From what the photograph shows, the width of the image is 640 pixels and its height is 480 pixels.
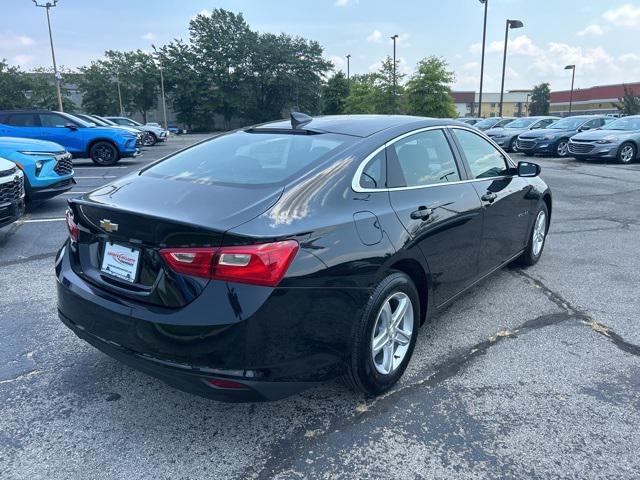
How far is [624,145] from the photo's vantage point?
629 inches

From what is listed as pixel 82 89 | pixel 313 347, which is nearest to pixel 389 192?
pixel 313 347

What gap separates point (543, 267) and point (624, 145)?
1337 cm

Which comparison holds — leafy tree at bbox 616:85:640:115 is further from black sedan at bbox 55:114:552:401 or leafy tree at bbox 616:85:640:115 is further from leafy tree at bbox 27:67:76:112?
leafy tree at bbox 27:67:76:112

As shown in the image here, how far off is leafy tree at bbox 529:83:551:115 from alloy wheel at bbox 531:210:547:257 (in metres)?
89.5

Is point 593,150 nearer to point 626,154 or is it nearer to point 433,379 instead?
point 626,154

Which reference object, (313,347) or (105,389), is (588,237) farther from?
(105,389)

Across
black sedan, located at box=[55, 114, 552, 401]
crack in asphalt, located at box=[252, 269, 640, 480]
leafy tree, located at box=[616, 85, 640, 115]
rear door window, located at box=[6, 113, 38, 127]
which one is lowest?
crack in asphalt, located at box=[252, 269, 640, 480]

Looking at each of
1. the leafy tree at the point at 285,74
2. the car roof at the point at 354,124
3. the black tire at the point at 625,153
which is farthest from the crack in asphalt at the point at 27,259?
the leafy tree at the point at 285,74

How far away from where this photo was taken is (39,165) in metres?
7.28

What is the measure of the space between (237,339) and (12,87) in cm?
7053

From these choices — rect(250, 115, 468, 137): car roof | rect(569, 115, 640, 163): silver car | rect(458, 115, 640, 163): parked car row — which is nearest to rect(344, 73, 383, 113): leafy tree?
rect(458, 115, 640, 163): parked car row

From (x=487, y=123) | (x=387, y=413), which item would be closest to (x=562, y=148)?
(x=487, y=123)

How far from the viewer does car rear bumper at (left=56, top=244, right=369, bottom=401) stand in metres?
2.19

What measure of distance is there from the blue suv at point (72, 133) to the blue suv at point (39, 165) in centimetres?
730
